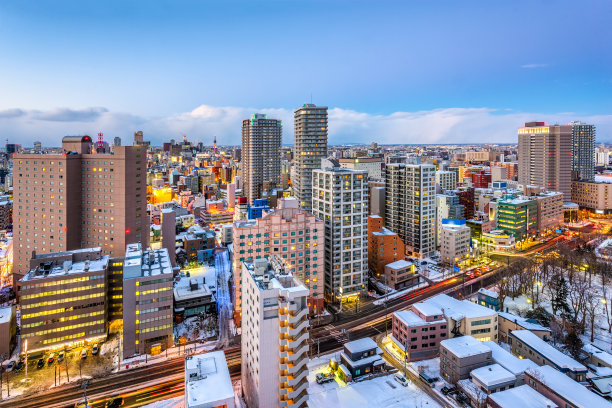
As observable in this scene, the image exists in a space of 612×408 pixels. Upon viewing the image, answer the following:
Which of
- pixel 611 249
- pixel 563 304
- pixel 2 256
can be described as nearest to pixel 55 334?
pixel 2 256

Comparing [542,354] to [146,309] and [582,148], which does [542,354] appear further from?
[582,148]

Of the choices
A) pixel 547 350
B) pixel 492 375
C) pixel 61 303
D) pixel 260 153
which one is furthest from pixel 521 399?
pixel 260 153

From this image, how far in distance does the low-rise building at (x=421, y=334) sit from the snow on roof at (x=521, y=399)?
11821 millimetres

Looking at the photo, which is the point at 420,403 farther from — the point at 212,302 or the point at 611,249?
the point at 611,249

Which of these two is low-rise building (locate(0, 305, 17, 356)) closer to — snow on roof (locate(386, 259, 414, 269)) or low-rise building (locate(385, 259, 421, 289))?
low-rise building (locate(385, 259, 421, 289))

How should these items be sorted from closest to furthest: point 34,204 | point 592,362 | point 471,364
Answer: point 471,364
point 592,362
point 34,204

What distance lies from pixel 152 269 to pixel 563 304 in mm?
60109

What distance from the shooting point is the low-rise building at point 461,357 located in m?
41.1

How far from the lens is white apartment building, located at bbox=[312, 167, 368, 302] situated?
6216 centimetres

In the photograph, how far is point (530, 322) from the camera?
51125 millimetres

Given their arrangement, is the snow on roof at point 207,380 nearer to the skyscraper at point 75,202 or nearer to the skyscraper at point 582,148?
the skyscraper at point 75,202

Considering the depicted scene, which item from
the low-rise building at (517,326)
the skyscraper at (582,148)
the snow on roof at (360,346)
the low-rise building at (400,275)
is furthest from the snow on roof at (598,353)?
the skyscraper at (582,148)

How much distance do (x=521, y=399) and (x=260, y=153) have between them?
422ft

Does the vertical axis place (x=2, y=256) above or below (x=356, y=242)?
below
